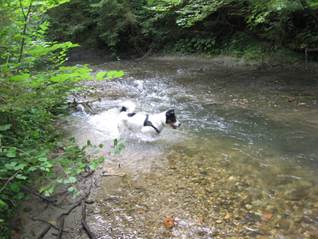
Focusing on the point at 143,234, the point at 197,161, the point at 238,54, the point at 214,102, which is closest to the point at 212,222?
the point at 143,234

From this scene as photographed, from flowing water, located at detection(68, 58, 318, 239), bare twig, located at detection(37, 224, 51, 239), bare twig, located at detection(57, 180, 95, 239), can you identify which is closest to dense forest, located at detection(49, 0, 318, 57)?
flowing water, located at detection(68, 58, 318, 239)

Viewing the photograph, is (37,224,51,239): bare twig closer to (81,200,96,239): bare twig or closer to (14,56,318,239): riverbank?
(14,56,318,239): riverbank

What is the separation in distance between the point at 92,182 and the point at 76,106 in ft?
11.5

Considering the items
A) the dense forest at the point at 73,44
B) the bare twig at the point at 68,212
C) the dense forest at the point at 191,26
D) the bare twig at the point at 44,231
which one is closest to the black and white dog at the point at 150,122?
the dense forest at the point at 73,44

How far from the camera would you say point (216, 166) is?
473cm

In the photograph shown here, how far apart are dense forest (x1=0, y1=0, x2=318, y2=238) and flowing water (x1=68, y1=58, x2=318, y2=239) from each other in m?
0.82

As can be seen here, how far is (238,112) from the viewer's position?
7074 millimetres

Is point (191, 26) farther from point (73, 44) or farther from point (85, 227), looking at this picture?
point (85, 227)

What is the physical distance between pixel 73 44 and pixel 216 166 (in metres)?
2.58

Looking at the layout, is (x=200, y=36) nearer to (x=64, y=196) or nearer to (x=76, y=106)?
(x=76, y=106)

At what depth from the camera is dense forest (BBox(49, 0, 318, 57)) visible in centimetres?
1062

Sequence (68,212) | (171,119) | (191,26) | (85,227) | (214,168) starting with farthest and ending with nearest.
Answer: (191,26)
(171,119)
(214,168)
(68,212)
(85,227)

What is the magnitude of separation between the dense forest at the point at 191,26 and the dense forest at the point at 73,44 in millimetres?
36

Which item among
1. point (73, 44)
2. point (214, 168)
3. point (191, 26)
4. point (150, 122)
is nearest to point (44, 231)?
point (73, 44)
